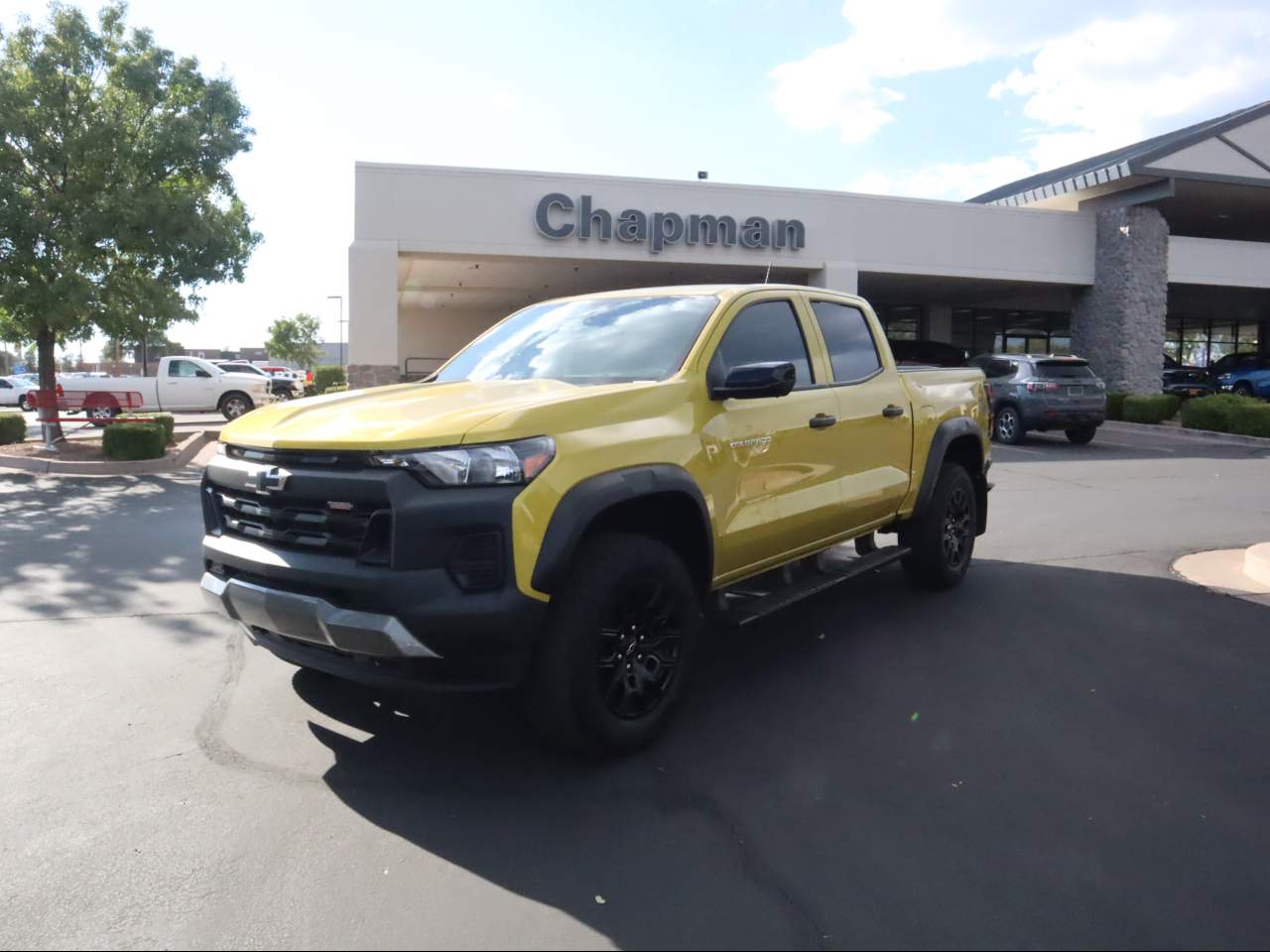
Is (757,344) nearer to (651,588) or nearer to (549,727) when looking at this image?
(651,588)

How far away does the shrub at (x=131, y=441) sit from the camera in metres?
13.5

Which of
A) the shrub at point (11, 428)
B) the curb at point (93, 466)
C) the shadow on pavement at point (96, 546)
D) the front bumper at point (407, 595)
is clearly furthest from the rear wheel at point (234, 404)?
the front bumper at point (407, 595)

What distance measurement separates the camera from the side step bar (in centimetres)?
435

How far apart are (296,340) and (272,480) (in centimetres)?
8734

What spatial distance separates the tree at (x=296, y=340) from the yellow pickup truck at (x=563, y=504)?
279ft

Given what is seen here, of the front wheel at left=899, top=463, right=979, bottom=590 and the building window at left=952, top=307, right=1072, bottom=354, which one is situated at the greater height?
the building window at left=952, top=307, right=1072, bottom=354

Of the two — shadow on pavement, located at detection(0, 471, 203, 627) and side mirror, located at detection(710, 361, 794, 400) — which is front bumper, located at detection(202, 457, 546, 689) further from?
shadow on pavement, located at detection(0, 471, 203, 627)

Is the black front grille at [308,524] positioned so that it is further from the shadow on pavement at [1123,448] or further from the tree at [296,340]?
the tree at [296,340]

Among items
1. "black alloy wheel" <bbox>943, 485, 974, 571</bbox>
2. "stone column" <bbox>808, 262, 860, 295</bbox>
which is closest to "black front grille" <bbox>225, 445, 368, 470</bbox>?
"black alloy wheel" <bbox>943, 485, 974, 571</bbox>

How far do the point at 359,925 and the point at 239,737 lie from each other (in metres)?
1.57

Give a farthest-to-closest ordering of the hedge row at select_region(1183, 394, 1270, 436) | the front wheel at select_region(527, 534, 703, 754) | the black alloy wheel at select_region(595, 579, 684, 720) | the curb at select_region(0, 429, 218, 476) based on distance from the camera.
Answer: the hedge row at select_region(1183, 394, 1270, 436)
the curb at select_region(0, 429, 218, 476)
the black alloy wheel at select_region(595, 579, 684, 720)
the front wheel at select_region(527, 534, 703, 754)

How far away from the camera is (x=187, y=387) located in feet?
78.4

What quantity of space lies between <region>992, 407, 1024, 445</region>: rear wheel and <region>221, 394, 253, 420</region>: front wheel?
57.6 ft

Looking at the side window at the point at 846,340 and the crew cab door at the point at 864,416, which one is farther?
the side window at the point at 846,340
